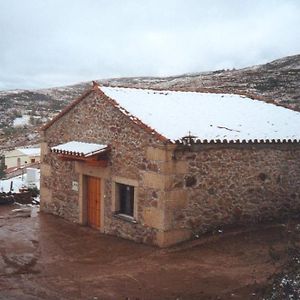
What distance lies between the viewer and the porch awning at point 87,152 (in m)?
12.6

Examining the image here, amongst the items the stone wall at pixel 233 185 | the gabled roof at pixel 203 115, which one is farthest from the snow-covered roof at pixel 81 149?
the stone wall at pixel 233 185

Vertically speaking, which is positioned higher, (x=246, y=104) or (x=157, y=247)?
(x=246, y=104)

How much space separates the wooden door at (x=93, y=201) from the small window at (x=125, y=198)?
93cm

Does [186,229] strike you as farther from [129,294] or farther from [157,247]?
[129,294]

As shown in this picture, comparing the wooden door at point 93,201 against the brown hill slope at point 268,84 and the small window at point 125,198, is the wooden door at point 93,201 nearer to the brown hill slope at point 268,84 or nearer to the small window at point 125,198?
the small window at point 125,198

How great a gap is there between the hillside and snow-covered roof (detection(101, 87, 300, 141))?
134 centimetres

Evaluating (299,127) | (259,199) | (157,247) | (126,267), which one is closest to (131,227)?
(157,247)

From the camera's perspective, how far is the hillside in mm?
31931

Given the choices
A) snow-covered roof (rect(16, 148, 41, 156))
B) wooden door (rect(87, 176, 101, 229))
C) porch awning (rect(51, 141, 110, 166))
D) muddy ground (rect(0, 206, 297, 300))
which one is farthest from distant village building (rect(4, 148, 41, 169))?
porch awning (rect(51, 141, 110, 166))

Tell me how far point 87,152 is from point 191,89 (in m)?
5.58

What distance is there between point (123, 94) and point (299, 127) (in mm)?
5536


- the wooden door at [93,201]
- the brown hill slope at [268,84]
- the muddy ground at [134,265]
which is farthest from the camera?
the brown hill slope at [268,84]

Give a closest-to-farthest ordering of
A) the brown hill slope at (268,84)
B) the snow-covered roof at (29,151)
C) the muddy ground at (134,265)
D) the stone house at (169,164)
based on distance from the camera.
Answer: the muddy ground at (134,265) → the stone house at (169,164) → the brown hill slope at (268,84) → the snow-covered roof at (29,151)

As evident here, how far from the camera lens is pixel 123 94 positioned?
1379 centimetres
